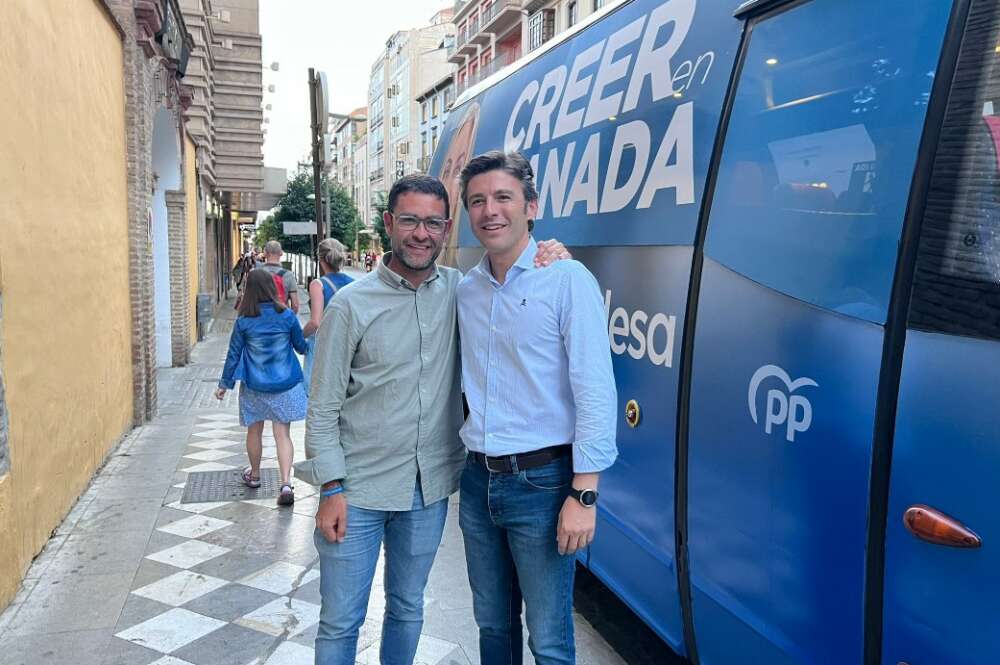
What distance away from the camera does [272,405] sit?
5656 mm

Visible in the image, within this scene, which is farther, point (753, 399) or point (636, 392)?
point (636, 392)

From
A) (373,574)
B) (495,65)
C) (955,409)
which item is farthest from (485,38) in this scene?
(955,409)

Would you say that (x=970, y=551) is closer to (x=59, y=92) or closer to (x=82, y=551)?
(x=82, y=551)

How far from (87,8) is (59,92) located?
150cm

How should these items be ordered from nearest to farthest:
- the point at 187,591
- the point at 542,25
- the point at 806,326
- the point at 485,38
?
1. the point at 806,326
2. the point at 187,591
3. the point at 542,25
4. the point at 485,38

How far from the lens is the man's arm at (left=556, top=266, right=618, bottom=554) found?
2.16 metres

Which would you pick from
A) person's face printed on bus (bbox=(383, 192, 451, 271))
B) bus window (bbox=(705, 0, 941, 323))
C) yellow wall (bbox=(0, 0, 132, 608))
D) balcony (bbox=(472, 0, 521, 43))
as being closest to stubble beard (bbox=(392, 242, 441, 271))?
person's face printed on bus (bbox=(383, 192, 451, 271))

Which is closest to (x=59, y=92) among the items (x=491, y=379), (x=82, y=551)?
(x=82, y=551)

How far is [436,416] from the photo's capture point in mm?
2545

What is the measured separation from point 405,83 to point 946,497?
76.6 meters

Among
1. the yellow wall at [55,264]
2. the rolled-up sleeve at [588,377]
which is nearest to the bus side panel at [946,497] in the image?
the rolled-up sleeve at [588,377]

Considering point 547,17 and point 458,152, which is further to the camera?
point 547,17

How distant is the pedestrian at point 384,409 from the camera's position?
2.43 m

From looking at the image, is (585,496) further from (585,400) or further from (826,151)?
(826,151)
